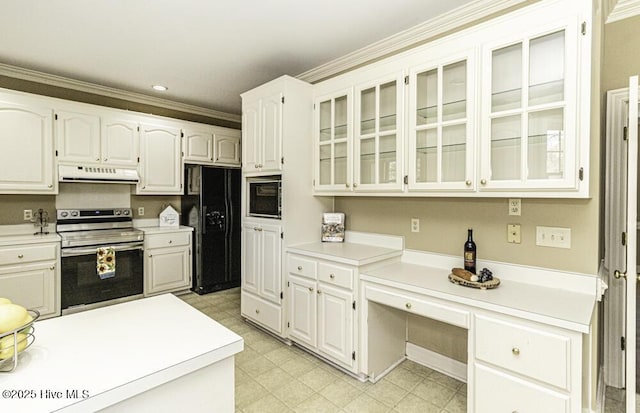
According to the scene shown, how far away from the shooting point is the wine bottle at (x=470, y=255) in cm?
212

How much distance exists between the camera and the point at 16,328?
82cm

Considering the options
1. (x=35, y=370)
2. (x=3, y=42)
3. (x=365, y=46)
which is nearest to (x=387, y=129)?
(x=365, y=46)

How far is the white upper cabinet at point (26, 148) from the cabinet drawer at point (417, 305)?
3.43 m

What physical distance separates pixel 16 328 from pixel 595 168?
2.47 meters

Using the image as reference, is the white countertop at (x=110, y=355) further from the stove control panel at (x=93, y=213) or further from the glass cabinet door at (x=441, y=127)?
the stove control panel at (x=93, y=213)

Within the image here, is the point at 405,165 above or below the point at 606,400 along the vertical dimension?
above

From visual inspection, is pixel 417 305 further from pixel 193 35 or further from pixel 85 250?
pixel 85 250

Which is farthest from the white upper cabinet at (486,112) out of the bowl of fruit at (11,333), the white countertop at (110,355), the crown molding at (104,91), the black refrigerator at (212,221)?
the crown molding at (104,91)

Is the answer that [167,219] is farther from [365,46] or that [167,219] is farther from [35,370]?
[35,370]

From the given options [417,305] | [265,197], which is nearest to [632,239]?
[417,305]

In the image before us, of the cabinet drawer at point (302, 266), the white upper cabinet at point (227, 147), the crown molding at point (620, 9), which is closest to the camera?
the crown molding at point (620, 9)

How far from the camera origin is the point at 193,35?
2.62 metres

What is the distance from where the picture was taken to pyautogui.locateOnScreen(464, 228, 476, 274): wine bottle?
2.12m

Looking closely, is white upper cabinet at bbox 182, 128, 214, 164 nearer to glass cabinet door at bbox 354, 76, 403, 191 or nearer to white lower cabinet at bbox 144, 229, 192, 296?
white lower cabinet at bbox 144, 229, 192, 296
